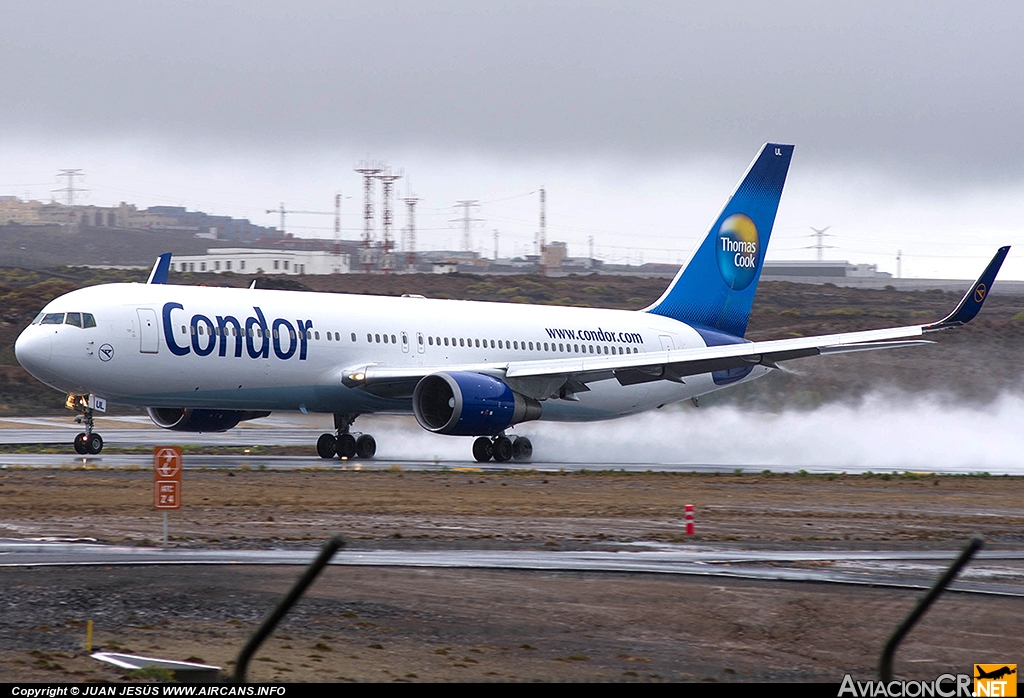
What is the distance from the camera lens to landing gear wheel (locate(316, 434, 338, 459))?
34.7 meters

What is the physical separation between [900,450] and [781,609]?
29.2 meters

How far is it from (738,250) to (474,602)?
31894mm

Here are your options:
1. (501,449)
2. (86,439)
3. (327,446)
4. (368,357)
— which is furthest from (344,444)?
(86,439)

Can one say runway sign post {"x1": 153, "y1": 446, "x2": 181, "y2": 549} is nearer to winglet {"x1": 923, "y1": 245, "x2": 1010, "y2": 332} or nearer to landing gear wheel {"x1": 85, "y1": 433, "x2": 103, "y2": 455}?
landing gear wheel {"x1": 85, "y1": 433, "x2": 103, "y2": 455}

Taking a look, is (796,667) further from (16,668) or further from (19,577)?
(19,577)

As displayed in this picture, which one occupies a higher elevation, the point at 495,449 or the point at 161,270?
the point at 161,270

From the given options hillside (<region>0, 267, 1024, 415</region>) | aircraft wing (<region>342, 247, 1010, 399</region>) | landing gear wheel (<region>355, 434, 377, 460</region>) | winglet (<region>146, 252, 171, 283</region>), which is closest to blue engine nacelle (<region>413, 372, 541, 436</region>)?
aircraft wing (<region>342, 247, 1010, 399</region>)

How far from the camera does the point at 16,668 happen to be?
32.0 feet

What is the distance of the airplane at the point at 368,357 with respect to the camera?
30.5 metres

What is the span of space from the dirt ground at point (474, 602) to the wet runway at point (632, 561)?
1.70ft

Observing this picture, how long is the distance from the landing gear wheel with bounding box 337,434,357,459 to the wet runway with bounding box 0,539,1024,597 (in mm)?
18135

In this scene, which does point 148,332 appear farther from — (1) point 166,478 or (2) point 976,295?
(2) point 976,295

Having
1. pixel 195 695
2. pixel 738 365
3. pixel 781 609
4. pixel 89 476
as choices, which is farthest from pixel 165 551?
pixel 738 365

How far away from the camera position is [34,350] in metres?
30.1
